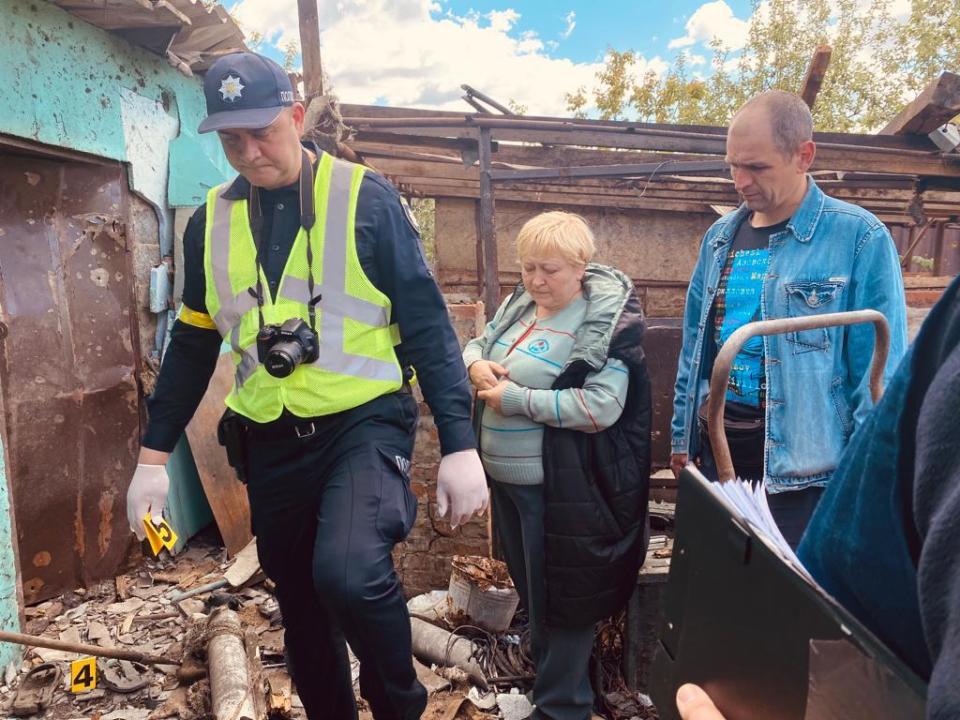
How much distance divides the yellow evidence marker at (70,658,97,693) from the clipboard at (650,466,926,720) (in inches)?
122

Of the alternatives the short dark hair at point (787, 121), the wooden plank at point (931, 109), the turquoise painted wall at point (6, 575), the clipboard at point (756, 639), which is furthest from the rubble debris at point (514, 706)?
the wooden plank at point (931, 109)

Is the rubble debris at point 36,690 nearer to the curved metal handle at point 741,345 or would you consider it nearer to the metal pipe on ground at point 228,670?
the metal pipe on ground at point 228,670

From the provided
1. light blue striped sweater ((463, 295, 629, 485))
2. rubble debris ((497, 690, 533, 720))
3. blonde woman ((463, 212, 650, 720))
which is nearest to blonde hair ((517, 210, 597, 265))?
blonde woman ((463, 212, 650, 720))

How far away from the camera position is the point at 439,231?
29.5 ft

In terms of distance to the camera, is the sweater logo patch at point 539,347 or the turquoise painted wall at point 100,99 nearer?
the sweater logo patch at point 539,347

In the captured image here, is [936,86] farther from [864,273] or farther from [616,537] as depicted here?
[616,537]

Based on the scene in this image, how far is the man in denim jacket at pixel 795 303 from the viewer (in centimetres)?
223

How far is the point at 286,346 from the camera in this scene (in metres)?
1.97

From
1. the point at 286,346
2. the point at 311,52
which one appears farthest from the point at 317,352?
the point at 311,52

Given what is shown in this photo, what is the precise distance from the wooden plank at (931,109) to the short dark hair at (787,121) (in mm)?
5590

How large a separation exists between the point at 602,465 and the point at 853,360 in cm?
92

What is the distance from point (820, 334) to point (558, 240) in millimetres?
983

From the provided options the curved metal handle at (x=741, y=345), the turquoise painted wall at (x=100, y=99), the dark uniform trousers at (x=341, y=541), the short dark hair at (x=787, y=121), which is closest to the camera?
the curved metal handle at (x=741, y=345)

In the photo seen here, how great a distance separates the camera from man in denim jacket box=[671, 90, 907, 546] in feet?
7.30
